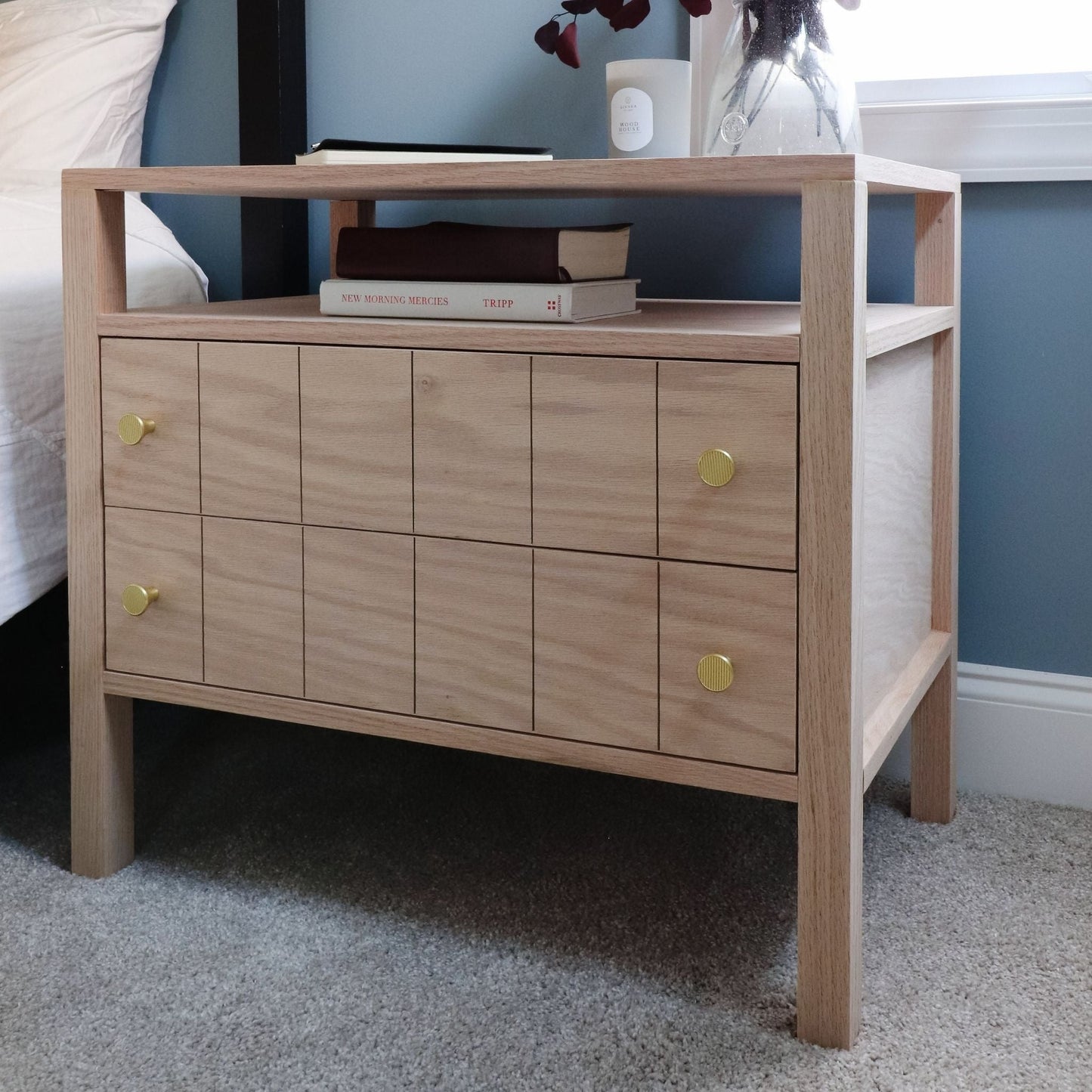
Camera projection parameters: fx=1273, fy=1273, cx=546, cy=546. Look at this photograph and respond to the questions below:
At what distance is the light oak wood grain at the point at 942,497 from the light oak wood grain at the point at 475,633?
51 centimetres

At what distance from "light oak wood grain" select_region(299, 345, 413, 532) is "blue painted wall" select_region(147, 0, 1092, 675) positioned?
54 centimetres

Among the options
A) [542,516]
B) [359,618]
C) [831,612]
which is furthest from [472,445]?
[831,612]

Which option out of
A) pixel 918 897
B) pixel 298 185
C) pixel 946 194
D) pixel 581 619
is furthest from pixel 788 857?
pixel 298 185

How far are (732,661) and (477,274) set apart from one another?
389 mm

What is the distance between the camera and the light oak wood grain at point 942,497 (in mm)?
Result: 1273

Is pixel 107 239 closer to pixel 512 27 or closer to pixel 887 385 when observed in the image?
pixel 512 27

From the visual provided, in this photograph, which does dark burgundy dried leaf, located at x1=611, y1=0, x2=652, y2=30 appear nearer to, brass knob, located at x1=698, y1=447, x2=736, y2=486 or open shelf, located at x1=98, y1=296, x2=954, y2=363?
open shelf, located at x1=98, y1=296, x2=954, y2=363

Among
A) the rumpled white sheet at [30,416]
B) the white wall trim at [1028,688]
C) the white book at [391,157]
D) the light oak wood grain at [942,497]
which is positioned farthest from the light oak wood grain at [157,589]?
the white wall trim at [1028,688]

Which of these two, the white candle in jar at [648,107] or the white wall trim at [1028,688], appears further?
the white wall trim at [1028,688]

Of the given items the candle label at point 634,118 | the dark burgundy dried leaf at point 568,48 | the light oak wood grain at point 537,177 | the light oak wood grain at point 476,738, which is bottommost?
the light oak wood grain at point 476,738

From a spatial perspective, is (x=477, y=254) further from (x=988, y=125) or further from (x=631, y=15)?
(x=988, y=125)

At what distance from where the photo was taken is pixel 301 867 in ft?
4.02

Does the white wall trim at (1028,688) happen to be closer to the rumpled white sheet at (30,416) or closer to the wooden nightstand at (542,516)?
the wooden nightstand at (542,516)

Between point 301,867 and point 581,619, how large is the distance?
426mm
